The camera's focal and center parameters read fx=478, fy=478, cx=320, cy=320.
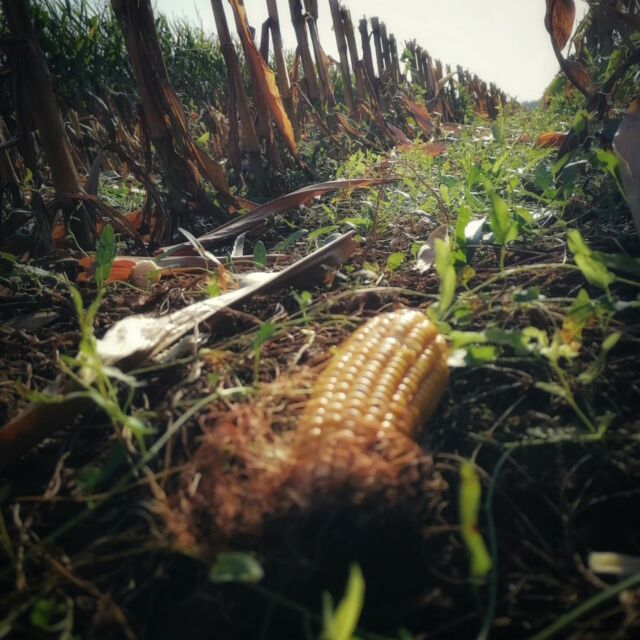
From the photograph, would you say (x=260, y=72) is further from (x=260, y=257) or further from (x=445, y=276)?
(x=445, y=276)

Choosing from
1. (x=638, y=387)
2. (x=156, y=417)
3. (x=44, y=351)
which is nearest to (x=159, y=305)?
(x=44, y=351)

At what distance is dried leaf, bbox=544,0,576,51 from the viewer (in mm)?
2076

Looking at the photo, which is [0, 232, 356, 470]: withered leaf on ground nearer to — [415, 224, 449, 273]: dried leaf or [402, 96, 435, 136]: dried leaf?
[415, 224, 449, 273]: dried leaf

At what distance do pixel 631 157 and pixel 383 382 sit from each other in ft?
3.89

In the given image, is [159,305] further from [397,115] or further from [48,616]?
[397,115]

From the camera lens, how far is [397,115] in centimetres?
612

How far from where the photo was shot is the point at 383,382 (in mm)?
854

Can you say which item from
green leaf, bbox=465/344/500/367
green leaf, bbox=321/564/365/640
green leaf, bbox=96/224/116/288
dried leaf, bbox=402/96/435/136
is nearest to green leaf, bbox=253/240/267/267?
green leaf, bbox=96/224/116/288

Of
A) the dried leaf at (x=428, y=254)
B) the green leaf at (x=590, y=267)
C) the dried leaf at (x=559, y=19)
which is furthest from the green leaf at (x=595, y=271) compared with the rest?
the dried leaf at (x=559, y=19)

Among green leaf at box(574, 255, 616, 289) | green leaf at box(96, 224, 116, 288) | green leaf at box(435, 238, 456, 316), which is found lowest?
green leaf at box(574, 255, 616, 289)

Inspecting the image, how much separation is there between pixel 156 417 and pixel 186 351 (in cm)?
23

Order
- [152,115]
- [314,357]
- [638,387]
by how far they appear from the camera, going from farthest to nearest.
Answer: [152,115]
[314,357]
[638,387]

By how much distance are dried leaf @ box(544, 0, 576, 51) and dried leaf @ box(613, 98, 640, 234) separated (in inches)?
30.2

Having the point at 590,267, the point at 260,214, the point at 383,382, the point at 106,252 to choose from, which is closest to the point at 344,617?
the point at 383,382
